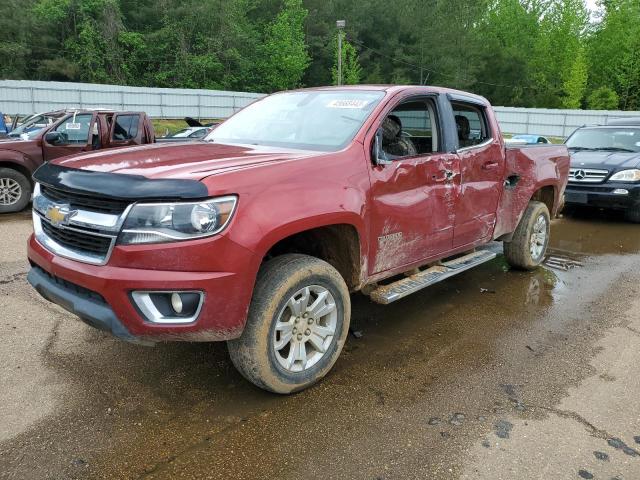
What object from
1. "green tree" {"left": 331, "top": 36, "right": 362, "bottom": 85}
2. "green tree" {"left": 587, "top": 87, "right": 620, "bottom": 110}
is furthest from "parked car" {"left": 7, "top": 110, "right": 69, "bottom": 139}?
"green tree" {"left": 587, "top": 87, "right": 620, "bottom": 110}

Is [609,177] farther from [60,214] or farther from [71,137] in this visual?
[71,137]

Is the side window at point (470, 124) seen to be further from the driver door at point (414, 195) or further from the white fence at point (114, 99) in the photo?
the white fence at point (114, 99)

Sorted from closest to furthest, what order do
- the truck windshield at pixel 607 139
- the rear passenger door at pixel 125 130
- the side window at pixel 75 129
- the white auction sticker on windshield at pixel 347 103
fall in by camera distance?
the white auction sticker on windshield at pixel 347 103 → the side window at pixel 75 129 → the rear passenger door at pixel 125 130 → the truck windshield at pixel 607 139

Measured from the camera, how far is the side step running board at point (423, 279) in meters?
3.78

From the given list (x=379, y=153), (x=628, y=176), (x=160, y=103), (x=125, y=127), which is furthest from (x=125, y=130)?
(x=160, y=103)

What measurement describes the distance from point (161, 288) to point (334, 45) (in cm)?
5526

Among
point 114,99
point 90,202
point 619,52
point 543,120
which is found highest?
point 619,52

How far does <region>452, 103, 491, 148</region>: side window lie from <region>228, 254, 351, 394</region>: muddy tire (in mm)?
2073

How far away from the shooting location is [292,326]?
10.5 feet

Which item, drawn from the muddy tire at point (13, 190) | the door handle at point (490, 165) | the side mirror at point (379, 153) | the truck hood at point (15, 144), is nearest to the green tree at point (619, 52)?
the door handle at point (490, 165)

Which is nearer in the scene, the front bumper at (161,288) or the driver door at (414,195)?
the front bumper at (161,288)

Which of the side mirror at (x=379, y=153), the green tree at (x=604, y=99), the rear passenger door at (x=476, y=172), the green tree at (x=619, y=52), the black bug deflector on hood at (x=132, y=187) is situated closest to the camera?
the black bug deflector on hood at (x=132, y=187)

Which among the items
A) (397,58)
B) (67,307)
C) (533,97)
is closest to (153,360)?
(67,307)

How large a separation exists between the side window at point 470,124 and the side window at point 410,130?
345mm
